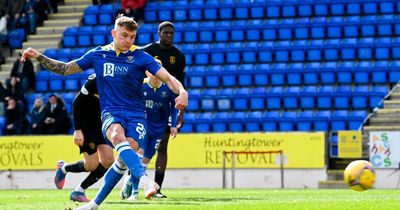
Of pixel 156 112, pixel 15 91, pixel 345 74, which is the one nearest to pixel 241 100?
pixel 345 74

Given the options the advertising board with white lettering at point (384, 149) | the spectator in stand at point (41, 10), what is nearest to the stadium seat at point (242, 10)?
the spectator in stand at point (41, 10)

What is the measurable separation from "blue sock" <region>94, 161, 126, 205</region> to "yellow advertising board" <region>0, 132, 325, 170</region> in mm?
13003

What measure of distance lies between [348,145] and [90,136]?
10.1 meters

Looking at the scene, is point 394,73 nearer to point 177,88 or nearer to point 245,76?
point 245,76

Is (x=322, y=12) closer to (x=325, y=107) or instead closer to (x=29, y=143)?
(x=325, y=107)

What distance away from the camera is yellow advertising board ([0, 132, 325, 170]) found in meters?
23.0

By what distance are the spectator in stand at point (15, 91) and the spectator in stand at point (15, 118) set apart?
82 cm

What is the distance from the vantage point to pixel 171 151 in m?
23.7

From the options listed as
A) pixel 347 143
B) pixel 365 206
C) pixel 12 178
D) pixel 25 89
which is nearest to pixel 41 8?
pixel 25 89

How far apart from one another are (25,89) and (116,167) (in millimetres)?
19884

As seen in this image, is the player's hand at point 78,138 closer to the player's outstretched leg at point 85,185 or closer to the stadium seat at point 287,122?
the player's outstretched leg at point 85,185

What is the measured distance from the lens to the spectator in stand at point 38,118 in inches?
990

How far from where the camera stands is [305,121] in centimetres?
2602

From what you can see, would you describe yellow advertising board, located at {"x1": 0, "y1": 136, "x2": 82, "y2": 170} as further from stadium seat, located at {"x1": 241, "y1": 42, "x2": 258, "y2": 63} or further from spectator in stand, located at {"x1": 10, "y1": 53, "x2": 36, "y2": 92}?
stadium seat, located at {"x1": 241, "y1": 42, "x2": 258, "y2": 63}
